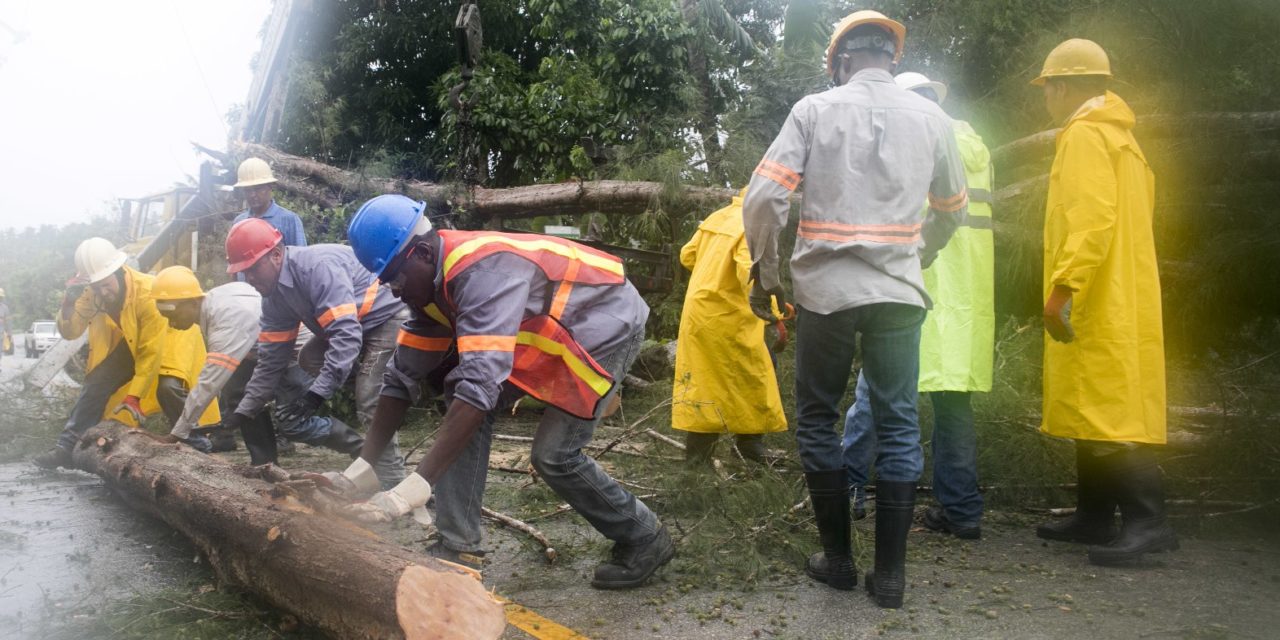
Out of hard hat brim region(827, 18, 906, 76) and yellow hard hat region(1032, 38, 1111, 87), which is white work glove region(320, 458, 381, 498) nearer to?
hard hat brim region(827, 18, 906, 76)

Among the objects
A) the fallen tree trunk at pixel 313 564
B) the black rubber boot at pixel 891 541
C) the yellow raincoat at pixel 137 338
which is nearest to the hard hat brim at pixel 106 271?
the yellow raincoat at pixel 137 338

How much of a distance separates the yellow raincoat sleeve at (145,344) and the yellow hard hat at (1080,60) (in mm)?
5300

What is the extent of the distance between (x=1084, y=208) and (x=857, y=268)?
1.09 meters

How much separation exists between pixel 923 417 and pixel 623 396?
3.69 m

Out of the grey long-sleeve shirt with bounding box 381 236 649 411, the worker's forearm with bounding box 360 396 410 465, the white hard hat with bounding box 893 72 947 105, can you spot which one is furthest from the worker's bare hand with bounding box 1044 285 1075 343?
the worker's forearm with bounding box 360 396 410 465

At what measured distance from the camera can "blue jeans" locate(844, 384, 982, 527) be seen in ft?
13.1

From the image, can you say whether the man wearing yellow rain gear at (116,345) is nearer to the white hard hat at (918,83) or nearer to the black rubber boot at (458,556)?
the black rubber boot at (458,556)

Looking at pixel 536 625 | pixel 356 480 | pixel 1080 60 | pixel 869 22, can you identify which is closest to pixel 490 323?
pixel 356 480

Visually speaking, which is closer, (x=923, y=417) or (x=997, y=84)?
(x=923, y=417)

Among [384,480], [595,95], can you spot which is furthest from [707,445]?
[595,95]

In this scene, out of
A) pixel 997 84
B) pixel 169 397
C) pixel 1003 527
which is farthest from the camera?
pixel 169 397

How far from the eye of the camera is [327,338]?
4.83m

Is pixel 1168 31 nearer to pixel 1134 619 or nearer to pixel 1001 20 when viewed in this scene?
pixel 1001 20

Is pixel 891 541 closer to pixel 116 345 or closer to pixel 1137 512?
pixel 1137 512
